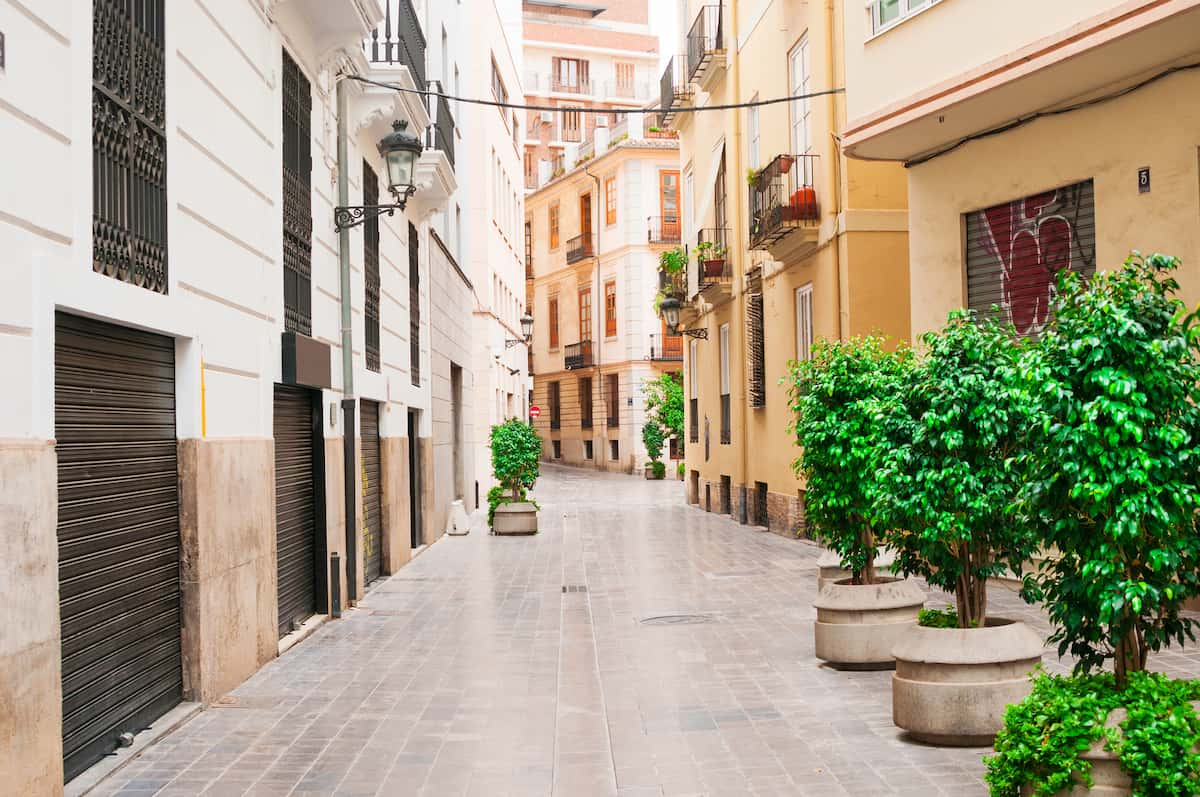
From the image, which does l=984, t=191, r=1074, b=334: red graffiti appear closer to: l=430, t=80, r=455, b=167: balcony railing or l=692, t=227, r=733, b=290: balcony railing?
l=430, t=80, r=455, b=167: balcony railing

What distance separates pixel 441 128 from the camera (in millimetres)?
21078

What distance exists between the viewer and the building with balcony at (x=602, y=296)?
5003 cm

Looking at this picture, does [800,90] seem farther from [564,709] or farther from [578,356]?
[578,356]

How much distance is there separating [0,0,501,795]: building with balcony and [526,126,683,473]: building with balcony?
3439 centimetres

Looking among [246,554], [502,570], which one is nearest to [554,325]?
[502,570]

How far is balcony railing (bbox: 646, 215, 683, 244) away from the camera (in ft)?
163

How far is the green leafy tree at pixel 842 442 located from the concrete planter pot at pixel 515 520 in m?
13.0

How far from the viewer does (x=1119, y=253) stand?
10859 mm

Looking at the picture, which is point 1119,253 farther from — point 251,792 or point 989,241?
point 251,792

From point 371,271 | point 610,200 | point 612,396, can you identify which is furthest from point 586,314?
point 371,271

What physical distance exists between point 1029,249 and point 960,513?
20.5ft

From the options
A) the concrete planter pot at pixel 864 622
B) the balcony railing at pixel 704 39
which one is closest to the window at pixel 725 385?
the balcony railing at pixel 704 39

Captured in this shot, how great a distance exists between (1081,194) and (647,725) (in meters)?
7.09

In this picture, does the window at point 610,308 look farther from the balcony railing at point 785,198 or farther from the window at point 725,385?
the balcony railing at point 785,198
